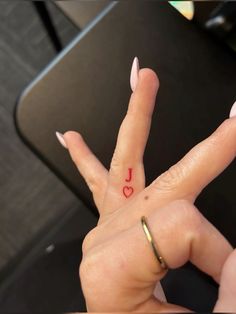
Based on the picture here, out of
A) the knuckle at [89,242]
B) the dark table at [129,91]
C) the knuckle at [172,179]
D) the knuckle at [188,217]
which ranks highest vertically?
the dark table at [129,91]

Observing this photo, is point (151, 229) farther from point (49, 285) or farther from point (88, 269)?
point (49, 285)

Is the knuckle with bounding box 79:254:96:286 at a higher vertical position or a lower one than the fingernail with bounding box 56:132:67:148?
lower

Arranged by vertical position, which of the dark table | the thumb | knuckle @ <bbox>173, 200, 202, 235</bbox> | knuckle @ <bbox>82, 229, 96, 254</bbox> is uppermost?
the dark table

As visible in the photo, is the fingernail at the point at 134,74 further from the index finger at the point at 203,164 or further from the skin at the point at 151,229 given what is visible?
the index finger at the point at 203,164

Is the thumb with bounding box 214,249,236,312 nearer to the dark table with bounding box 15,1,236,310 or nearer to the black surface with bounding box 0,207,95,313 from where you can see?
the dark table with bounding box 15,1,236,310

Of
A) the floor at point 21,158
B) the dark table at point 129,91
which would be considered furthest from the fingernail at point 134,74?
the floor at point 21,158

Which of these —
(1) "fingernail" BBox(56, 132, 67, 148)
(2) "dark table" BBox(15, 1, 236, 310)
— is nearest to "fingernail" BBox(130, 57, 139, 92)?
(2) "dark table" BBox(15, 1, 236, 310)

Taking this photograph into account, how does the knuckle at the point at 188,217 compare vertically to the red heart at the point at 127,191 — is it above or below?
below
